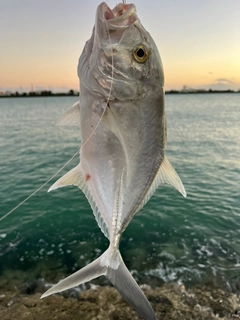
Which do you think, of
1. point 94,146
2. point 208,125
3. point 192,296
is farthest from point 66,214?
point 208,125

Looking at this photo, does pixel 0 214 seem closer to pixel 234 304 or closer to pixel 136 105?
pixel 234 304

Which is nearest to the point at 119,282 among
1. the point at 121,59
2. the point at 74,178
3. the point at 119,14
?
the point at 74,178

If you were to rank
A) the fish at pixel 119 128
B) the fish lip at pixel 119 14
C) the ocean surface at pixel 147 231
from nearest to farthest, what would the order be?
the fish lip at pixel 119 14 → the fish at pixel 119 128 → the ocean surface at pixel 147 231

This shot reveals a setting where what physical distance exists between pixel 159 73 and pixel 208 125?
3957 centimetres

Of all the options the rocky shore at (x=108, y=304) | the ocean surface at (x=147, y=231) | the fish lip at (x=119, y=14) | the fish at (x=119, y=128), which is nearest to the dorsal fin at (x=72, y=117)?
the fish at (x=119, y=128)

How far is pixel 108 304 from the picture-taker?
7273 millimetres

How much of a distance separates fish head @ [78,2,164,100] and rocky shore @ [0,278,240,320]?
561 cm

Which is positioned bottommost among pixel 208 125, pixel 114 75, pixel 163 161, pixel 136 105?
pixel 208 125

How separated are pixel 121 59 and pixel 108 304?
6143mm

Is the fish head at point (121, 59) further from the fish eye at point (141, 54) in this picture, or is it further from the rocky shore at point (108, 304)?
the rocky shore at point (108, 304)

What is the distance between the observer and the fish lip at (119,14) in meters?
2.59

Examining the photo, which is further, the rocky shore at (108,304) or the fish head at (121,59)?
the rocky shore at (108,304)

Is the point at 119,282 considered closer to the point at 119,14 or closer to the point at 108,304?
the point at 119,14

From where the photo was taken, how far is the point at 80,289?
8.02 metres
